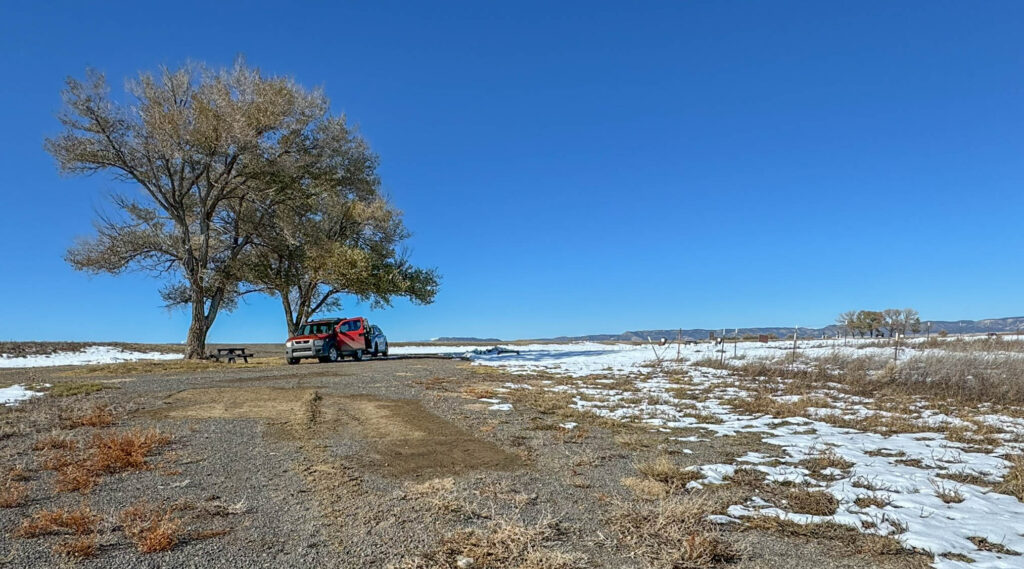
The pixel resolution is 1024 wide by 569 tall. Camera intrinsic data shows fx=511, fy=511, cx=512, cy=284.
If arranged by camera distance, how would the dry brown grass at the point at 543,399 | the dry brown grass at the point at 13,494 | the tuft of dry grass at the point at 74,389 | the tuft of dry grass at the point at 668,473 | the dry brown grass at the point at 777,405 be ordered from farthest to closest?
the tuft of dry grass at the point at 74,389 → the dry brown grass at the point at 543,399 → the dry brown grass at the point at 777,405 → the tuft of dry grass at the point at 668,473 → the dry brown grass at the point at 13,494

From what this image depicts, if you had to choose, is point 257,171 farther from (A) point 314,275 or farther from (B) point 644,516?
(B) point 644,516

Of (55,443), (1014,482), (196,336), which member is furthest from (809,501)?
(196,336)

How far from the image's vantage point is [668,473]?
199 inches

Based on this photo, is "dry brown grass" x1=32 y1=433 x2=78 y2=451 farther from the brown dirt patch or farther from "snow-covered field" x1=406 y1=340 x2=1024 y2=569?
"snow-covered field" x1=406 y1=340 x2=1024 y2=569

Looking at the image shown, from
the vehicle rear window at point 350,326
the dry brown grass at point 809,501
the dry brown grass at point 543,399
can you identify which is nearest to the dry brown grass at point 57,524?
the dry brown grass at point 809,501

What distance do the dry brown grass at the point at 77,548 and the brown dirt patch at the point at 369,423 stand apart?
7.65ft

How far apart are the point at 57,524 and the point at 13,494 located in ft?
3.34

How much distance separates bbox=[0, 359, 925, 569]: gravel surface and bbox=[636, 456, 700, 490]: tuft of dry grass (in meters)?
0.19

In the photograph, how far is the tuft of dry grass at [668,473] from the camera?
489 cm

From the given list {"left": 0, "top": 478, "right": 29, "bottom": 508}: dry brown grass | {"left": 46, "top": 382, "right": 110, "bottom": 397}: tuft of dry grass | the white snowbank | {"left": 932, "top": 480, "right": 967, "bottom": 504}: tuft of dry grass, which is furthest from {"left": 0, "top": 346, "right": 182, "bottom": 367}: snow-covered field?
{"left": 932, "top": 480, "right": 967, "bottom": 504}: tuft of dry grass

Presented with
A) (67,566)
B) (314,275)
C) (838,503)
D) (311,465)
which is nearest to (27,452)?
(311,465)

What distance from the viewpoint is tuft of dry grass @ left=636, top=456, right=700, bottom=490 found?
489 cm

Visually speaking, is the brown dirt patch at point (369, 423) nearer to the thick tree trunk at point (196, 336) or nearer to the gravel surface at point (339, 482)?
the gravel surface at point (339, 482)

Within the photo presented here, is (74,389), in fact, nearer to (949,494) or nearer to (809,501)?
(809,501)
